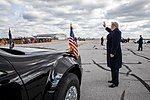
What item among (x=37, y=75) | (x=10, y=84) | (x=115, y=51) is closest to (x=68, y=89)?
(x=37, y=75)

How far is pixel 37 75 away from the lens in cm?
385

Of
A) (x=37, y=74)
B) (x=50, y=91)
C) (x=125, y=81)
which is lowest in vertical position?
(x=125, y=81)

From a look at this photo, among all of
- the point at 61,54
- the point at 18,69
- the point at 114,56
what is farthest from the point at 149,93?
the point at 18,69

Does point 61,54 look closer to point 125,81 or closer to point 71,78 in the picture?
point 71,78

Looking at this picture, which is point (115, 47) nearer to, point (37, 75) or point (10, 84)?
point (37, 75)

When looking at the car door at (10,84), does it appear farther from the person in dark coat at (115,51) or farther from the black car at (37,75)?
the person in dark coat at (115,51)

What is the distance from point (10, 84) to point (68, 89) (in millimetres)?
1404

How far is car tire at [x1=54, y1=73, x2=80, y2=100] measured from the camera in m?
4.29

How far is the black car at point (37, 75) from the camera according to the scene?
3.37 m

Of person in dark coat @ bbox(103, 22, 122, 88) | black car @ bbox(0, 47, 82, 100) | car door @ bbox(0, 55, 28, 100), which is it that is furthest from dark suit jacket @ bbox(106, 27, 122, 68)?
car door @ bbox(0, 55, 28, 100)

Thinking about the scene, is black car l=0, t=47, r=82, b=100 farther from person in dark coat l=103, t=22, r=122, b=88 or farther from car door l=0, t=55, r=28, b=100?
person in dark coat l=103, t=22, r=122, b=88

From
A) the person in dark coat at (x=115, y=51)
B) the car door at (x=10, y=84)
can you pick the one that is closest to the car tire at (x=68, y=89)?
the car door at (x=10, y=84)

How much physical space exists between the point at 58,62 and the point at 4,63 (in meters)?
1.18

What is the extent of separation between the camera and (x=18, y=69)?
3.53 meters
